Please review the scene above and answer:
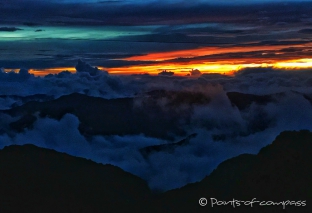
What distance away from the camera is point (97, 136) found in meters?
12.3

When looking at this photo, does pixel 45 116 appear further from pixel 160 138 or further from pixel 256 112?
pixel 256 112

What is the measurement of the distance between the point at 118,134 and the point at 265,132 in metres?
2.81

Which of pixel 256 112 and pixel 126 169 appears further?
pixel 256 112

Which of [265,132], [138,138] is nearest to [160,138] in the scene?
[138,138]

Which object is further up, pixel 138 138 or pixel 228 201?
pixel 138 138

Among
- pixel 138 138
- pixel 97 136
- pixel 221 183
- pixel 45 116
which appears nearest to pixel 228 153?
pixel 221 183

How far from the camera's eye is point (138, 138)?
12289mm

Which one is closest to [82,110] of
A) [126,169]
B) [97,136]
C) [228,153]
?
[97,136]

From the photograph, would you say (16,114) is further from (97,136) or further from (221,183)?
Answer: (221,183)

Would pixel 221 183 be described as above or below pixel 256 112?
below

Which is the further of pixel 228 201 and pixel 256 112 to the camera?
pixel 256 112

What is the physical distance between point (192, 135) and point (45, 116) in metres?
2.81

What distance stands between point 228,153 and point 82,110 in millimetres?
2901

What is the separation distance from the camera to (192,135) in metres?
12.5
